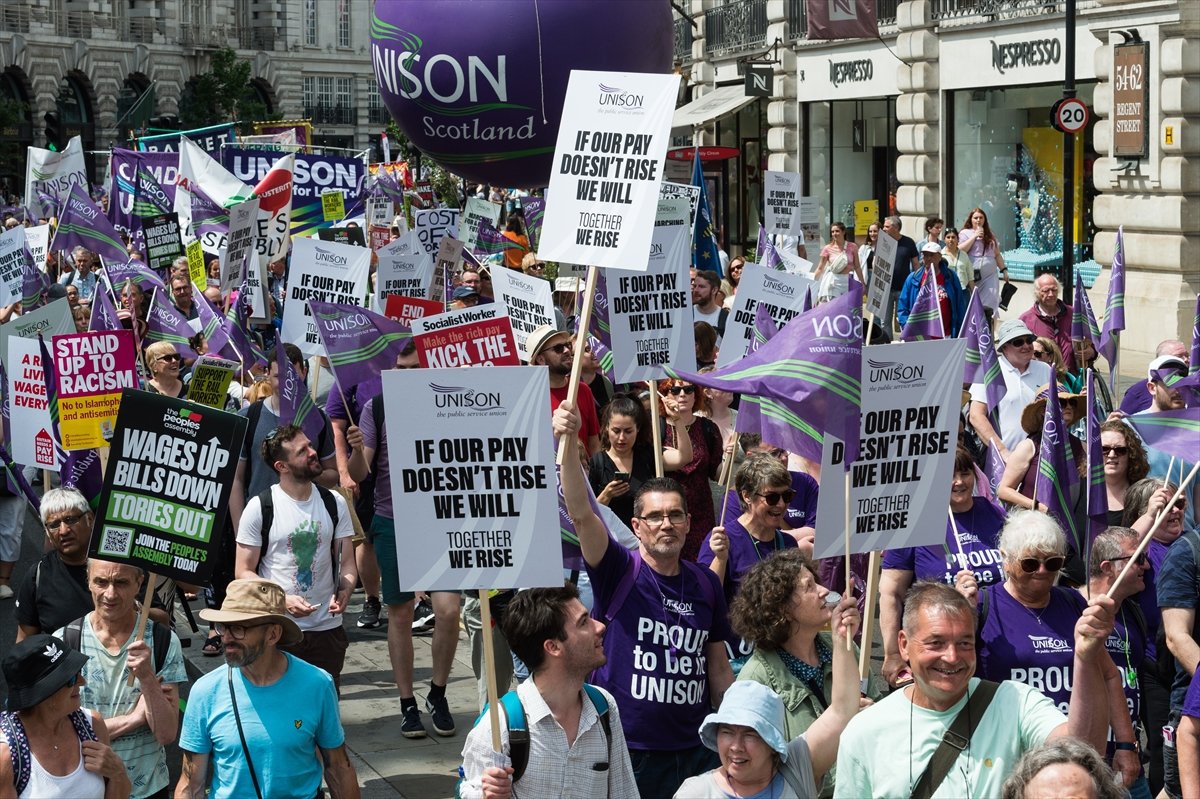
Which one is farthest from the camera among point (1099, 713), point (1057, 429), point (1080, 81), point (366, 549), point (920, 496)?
point (1080, 81)

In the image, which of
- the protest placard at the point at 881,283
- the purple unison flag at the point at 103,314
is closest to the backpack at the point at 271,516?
the purple unison flag at the point at 103,314

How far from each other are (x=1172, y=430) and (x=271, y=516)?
3.75 metres

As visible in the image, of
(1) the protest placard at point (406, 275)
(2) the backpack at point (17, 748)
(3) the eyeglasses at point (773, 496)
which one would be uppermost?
(1) the protest placard at point (406, 275)

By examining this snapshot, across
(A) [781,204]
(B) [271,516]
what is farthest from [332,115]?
(B) [271,516]

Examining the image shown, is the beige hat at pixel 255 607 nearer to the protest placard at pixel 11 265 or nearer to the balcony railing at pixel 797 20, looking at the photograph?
the protest placard at pixel 11 265

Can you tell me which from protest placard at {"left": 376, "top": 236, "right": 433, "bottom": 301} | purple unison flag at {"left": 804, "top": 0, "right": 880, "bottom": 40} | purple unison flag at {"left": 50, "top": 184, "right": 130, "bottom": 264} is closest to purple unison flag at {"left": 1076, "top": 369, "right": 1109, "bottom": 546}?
protest placard at {"left": 376, "top": 236, "right": 433, "bottom": 301}

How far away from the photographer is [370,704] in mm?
8688

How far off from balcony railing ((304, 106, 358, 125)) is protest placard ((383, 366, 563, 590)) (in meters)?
92.5

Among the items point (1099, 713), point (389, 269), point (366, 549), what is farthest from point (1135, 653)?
point (389, 269)

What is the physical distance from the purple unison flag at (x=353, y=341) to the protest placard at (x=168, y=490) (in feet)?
12.8

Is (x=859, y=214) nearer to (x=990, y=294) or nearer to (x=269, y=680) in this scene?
(x=990, y=294)

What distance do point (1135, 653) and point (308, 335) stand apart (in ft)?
21.7

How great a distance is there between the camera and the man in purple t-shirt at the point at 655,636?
5.47 metres

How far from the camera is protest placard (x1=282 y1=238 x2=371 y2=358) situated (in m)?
11.9
